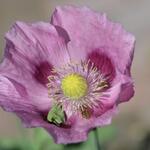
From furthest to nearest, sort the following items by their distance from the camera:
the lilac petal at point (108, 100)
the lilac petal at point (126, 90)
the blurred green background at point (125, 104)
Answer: the blurred green background at point (125, 104) → the lilac petal at point (108, 100) → the lilac petal at point (126, 90)

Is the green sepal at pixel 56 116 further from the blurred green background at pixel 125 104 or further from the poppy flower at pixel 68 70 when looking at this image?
the blurred green background at pixel 125 104

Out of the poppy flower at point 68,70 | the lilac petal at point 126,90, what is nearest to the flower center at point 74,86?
the poppy flower at point 68,70

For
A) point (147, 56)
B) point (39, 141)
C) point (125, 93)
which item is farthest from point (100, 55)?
point (147, 56)

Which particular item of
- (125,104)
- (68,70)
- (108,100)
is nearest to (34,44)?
(68,70)

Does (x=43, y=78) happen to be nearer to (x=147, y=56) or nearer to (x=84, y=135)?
(x=84, y=135)

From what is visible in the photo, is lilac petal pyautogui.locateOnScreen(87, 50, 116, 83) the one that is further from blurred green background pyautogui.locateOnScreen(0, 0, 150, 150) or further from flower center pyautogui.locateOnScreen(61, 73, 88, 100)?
blurred green background pyautogui.locateOnScreen(0, 0, 150, 150)

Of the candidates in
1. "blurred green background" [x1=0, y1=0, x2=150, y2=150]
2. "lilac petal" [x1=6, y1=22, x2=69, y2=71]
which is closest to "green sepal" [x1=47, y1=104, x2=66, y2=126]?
"lilac petal" [x1=6, y1=22, x2=69, y2=71]

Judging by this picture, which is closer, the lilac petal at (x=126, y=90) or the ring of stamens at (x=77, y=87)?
the lilac petal at (x=126, y=90)

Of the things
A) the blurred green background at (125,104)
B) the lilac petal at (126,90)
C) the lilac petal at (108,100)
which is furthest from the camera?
the blurred green background at (125,104)

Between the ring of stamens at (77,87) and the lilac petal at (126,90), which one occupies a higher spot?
the lilac petal at (126,90)
